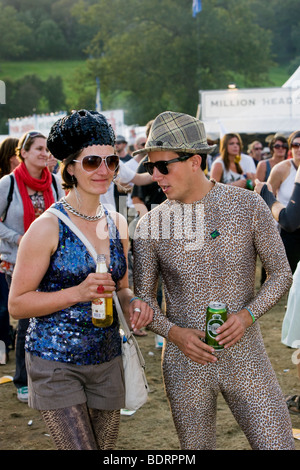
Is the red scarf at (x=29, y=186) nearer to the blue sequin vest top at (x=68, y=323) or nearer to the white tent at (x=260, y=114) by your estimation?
the blue sequin vest top at (x=68, y=323)

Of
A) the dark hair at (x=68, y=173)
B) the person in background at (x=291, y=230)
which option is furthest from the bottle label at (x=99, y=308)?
the person in background at (x=291, y=230)

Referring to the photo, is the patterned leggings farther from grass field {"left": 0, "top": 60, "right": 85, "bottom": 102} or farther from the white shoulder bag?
grass field {"left": 0, "top": 60, "right": 85, "bottom": 102}

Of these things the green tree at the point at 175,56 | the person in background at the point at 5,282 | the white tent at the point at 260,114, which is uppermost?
the green tree at the point at 175,56

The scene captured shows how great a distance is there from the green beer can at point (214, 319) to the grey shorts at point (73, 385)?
0.50 metres

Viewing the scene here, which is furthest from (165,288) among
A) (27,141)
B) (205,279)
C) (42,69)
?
(42,69)

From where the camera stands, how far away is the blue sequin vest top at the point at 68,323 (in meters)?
2.47

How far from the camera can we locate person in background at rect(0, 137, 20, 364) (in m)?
5.90

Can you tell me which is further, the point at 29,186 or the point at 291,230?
the point at 29,186

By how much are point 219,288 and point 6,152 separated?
3929 mm

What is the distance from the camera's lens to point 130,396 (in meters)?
2.70

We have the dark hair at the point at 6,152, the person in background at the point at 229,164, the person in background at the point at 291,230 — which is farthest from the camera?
the person in background at the point at 229,164

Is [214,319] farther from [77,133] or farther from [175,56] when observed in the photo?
[175,56]

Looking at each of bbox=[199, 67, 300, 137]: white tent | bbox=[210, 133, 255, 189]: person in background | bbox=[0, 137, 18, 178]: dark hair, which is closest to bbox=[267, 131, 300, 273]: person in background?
bbox=[210, 133, 255, 189]: person in background

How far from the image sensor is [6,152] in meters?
5.92
